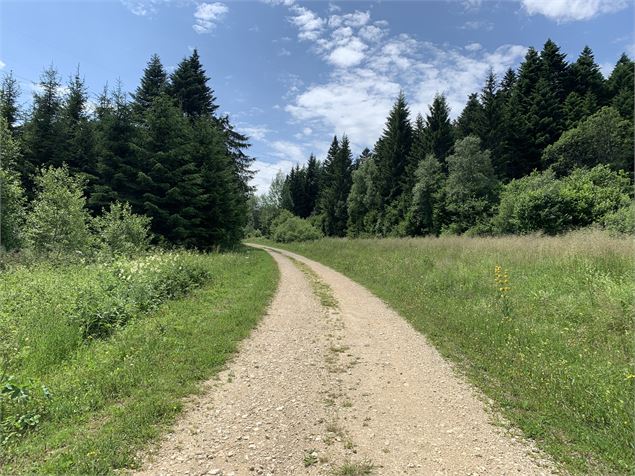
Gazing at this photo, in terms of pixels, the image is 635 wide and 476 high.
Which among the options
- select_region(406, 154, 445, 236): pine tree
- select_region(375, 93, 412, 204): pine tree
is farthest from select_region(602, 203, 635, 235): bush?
select_region(375, 93, 412, 204): pine tree

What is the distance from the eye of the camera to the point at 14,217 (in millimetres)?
15344

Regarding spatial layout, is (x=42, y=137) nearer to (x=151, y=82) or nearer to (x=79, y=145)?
(x=79, y=145)

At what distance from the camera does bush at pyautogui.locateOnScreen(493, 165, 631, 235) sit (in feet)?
69.8

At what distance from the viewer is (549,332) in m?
6.55

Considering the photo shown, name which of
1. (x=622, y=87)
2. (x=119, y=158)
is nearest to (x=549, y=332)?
(x=119, y=158)

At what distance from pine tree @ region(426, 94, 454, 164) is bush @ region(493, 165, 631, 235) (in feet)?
60.5

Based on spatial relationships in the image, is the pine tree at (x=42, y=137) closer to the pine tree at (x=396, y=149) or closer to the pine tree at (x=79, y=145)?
the pine tree at (x=79, y=145)

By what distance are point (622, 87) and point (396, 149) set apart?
1009 inches

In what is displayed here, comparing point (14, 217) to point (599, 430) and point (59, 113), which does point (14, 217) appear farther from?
point (599, 430)

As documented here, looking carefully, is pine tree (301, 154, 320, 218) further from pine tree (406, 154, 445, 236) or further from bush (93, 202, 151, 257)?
bush (93, 202, 151, 257)

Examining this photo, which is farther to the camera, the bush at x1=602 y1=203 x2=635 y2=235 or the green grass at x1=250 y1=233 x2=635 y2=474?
the bush at x1=602 y1=203 x2=635 y2=235

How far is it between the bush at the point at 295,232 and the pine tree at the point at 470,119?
74.9 ft

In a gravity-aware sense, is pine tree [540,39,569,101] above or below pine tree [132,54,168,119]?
above

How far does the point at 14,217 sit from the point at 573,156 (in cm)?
4047
